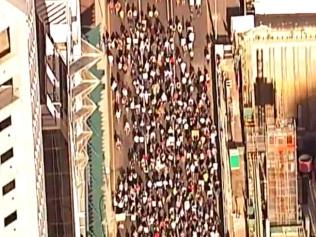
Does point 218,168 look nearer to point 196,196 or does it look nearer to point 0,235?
point 196,196

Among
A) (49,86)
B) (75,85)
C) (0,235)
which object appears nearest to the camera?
(0,235)

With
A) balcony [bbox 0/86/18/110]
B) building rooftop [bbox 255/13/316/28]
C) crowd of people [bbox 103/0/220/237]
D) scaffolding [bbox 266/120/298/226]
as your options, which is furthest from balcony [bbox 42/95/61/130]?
building rooftop [bbox 255/13/316/28]

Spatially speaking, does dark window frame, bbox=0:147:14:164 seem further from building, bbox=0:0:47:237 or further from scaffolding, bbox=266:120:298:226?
scaffolding, bbox=266:120:298:226

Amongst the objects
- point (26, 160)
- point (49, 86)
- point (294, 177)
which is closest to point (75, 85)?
point (49, 86)

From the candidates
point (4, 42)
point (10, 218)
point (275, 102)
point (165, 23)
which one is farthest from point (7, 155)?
point (165, 23)

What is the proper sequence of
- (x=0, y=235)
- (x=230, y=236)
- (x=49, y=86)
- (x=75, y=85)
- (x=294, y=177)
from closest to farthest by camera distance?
(x=0, y=235) → (x=49, y=86) → (x=75, y=85) → (x=294, y=177) → (x=230, y=236)

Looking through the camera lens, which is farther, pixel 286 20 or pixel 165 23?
pixel 165 23

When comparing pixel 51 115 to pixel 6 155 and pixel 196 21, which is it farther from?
pixel 196 21
